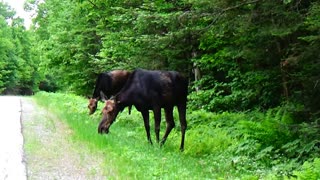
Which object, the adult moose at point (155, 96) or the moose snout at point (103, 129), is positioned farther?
the moose snout at point (103, 129)

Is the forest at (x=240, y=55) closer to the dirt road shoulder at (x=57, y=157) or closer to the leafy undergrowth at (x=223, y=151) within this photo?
the leafy undergrowth at (x=223, y=151)

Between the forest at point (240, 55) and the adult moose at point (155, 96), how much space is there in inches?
45.0

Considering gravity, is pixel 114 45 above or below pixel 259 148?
above

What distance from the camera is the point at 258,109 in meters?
13.9

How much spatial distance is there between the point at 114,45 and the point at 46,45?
14.7m

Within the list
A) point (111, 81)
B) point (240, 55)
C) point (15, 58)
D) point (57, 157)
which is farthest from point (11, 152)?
point (15, 58)

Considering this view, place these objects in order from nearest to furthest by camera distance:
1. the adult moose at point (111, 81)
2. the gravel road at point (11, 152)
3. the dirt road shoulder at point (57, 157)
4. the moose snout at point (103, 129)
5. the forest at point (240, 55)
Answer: the gravel road at point (11, 152), the dirt road shoulder at point (57, 157), the forest at point (240, 55), the moose snout at point (103, 129), the adult moose at point (111, 81)

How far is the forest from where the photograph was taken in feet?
29.8

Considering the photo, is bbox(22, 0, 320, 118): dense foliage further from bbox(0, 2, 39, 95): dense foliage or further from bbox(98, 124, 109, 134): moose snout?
bbox(0, 2, 39, 95): dense foliage

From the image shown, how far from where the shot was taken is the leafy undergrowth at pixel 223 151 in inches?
309

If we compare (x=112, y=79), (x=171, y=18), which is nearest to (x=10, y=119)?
(x=112, y=79)

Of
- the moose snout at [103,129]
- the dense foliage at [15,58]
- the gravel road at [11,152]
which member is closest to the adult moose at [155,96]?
the moose snout at [103,129]

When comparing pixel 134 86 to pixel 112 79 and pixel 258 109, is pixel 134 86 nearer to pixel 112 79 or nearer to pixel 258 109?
pixel 112 79

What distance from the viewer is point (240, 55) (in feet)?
36.5
